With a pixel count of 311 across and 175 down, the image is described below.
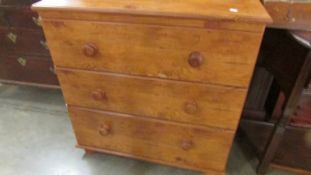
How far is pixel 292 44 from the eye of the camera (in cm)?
93

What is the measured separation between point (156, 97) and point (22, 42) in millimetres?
1023

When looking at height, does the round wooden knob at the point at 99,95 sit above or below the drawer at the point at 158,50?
below

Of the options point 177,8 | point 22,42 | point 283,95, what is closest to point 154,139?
point 177,8

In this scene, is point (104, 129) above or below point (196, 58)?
below

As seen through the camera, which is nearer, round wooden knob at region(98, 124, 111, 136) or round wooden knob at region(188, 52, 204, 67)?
round wooden knob at region(188, 52, 204, 67)

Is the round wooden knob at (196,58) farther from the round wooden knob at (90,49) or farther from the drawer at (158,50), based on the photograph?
the round wooden knob at (90,49)

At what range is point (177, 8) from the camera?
31.2 inches

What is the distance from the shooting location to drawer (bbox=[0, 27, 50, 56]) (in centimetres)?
142

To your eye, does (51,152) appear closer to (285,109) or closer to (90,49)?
(90,49)

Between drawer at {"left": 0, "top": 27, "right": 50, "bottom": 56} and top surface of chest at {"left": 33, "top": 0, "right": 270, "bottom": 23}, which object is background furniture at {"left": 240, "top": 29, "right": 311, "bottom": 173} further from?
drawer at {"left": 0, "top": 27, "right": 50, "bottom": 56}

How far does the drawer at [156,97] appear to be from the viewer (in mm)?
930

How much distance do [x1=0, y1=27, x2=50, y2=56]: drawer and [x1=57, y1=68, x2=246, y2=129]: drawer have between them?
0.53 metres

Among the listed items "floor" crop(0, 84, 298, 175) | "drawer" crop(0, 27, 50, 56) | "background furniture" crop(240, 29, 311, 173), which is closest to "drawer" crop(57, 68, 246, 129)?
"background furniture" crop(240, 29, 311, 173)

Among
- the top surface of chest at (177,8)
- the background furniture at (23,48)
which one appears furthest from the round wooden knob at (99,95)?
the background furniture at (23,48)
